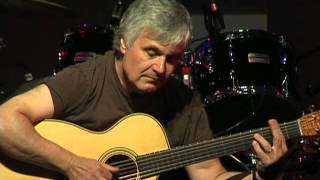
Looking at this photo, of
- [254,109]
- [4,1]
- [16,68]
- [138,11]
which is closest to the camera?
[138,11]

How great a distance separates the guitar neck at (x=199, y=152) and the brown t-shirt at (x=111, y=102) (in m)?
0.17

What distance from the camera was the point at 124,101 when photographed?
2418 millimetres

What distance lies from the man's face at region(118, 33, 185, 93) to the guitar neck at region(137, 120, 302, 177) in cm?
30

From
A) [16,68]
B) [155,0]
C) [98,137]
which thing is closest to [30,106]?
[98,137]

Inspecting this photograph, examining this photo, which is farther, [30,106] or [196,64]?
[196,64]

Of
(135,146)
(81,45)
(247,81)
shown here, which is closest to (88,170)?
(135,146)

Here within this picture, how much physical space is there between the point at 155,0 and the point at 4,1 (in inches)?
80.1

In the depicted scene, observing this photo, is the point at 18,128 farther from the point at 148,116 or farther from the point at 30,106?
the point at 148,116

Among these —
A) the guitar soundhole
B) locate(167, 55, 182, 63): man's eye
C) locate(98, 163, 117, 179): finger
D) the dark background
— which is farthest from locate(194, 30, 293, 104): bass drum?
the dark background

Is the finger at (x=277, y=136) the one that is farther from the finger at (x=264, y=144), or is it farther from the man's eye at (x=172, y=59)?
the man's eye at (x=172, y=59)

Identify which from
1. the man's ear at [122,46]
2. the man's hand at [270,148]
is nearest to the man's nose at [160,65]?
the man's ear at [122,46]

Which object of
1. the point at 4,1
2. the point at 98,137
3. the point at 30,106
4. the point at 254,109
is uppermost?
the point at 4,1

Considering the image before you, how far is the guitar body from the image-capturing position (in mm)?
2195

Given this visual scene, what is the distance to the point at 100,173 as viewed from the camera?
2.15m
